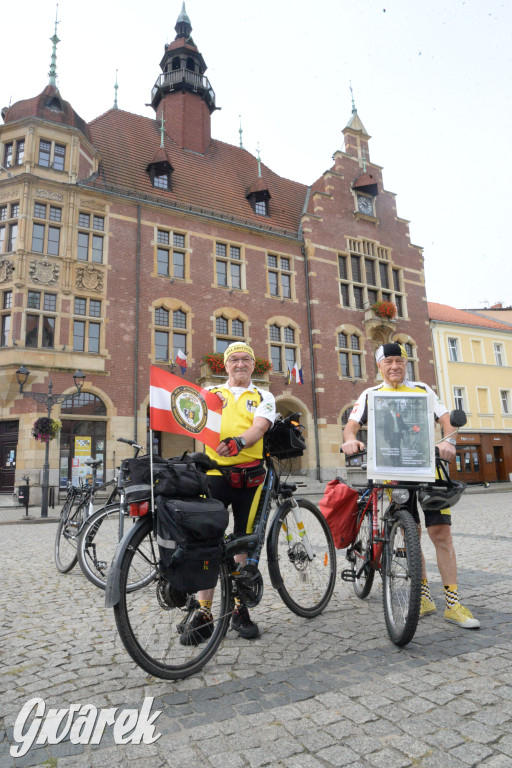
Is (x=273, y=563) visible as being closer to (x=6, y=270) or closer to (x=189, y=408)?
(x=189, y=408)

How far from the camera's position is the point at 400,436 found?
3.23 meters

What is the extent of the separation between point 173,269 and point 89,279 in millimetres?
3813

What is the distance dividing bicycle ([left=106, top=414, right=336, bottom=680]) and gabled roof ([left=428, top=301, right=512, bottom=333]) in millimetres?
29004

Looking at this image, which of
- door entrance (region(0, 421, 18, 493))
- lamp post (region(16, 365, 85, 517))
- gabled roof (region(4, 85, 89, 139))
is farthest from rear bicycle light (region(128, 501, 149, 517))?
gabled roof (region(4, 85, 89, 139))

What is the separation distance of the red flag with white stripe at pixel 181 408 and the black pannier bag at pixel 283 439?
1.57ft

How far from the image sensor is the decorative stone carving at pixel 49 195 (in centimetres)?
1931

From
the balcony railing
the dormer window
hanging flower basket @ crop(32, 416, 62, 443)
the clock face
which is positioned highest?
the balcony railing

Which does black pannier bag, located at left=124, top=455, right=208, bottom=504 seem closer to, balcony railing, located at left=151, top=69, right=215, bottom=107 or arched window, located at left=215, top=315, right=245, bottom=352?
arched window, located at left=215, top=315, right=245, bottom=352

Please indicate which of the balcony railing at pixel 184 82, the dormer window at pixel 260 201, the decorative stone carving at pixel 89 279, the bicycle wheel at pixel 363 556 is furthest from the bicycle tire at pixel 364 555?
the balcony railing at pixel 184 82

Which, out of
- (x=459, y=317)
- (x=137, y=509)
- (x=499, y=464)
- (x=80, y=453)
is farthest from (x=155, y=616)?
(x=459, y=317)

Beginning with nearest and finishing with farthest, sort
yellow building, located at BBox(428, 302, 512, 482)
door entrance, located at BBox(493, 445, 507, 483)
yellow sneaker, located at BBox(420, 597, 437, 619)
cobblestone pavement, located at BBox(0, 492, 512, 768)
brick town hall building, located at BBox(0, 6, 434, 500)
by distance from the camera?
cobblestone pavement, located at BBox(0, 492, 512, 768) < yellow sneaker, located at BBox(420, 597, 437, 619) < brick town hall building, located at BBox(0, 6, 434, 500) < yellow building, located at BBox(428, 302, 512, 482) < door entrance, located at BBox(493, 445, 507, 483)

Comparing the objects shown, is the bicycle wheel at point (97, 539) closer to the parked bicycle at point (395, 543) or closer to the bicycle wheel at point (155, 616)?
the bicycle wheel at point (155, 616)

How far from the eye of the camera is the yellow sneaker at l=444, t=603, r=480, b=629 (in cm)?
312

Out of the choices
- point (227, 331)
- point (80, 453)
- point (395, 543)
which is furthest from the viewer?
point (227, 331)
